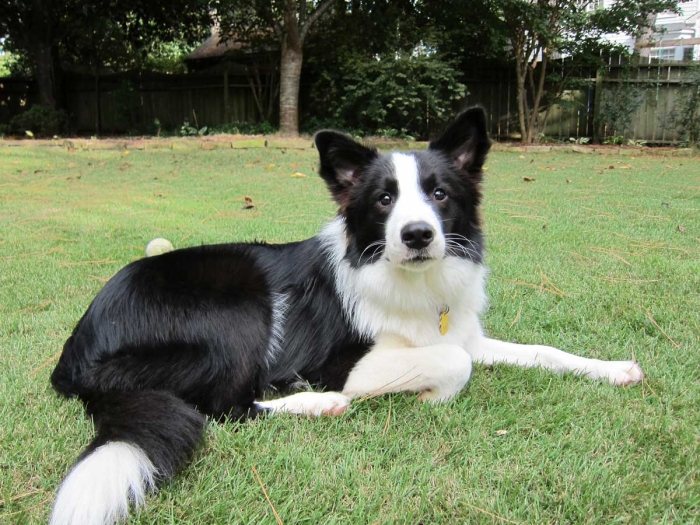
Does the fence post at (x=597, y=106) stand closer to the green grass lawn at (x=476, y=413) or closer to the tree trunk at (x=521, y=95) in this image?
the tree trunk at (x=521, y=95)

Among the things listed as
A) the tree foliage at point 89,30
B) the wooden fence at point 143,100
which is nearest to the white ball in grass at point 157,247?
the tree foliage at point 89,30

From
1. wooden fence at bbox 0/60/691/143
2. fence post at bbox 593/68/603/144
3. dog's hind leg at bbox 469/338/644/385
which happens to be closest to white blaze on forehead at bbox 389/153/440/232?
dog's hind leg at bbox 469/338/644/385

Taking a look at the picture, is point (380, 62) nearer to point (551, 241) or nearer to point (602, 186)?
point (602, 186)

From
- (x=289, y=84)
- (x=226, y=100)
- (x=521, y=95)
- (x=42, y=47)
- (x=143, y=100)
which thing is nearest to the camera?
(x=289, y=84)

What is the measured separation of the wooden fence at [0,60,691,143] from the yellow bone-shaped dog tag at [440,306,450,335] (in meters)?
14.1

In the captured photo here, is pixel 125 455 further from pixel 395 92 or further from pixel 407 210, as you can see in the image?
pixel 395 92

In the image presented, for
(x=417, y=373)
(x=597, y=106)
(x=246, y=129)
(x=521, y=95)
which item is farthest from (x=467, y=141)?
(x=597, y=106)

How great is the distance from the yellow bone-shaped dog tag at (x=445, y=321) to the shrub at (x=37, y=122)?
53.1 feet

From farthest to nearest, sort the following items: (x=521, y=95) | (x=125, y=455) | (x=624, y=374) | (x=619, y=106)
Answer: (x=619, y=106), (x=521, y=95), (x=624, y=374), (x=125, y=455)

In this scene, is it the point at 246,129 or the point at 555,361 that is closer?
the point at 555,361

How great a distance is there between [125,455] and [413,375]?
116 cm

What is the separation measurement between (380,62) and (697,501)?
13.1 metres

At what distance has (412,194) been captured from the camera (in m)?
2.47

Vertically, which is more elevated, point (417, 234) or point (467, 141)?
point (467, 141)
